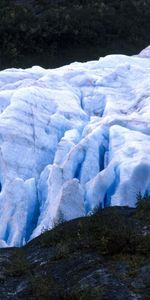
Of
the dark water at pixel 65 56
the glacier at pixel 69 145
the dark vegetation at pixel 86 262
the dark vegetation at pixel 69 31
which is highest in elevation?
the dark vegetation at pixel 69 31

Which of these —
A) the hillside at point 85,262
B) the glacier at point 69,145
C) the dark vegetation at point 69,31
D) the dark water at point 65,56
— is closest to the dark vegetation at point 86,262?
the hillside at point 85,262

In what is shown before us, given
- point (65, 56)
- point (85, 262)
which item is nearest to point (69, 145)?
point (85, 262)

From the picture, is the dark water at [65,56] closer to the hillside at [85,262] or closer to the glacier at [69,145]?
the glacier at [69,145]

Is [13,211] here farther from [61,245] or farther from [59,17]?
[59,17]

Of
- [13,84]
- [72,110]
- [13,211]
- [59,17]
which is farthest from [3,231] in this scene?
[59,17]

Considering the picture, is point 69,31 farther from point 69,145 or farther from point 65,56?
point 69,145

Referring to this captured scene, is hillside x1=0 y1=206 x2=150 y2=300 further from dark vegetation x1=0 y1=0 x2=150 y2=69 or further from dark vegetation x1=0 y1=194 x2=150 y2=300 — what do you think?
dark vegetation x1=0 y1=0 x2=150 y2=69
